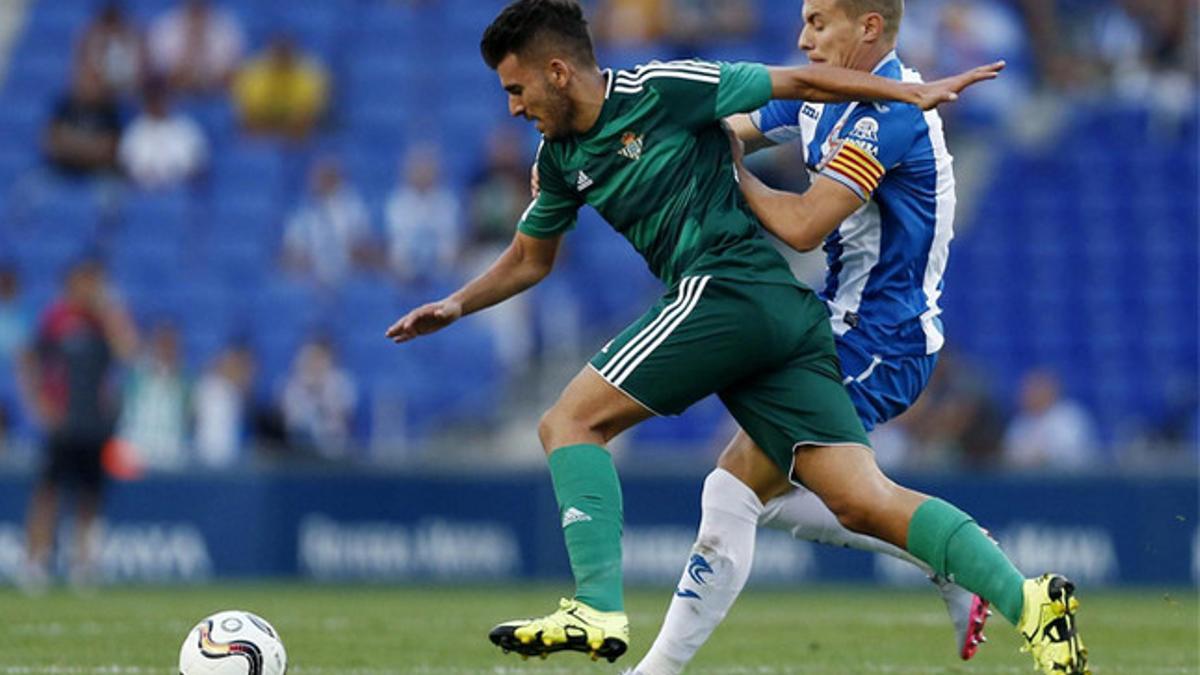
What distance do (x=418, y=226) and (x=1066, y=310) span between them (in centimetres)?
534

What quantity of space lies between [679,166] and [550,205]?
57cm

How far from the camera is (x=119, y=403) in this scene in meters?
16.0

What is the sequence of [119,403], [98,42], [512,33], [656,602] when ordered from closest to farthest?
[512,33]
[656,602]
[119,403]
[98,42]

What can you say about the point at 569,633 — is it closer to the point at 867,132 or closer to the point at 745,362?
the point at 745,362

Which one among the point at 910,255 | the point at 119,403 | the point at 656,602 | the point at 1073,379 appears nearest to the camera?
the point at 910,255

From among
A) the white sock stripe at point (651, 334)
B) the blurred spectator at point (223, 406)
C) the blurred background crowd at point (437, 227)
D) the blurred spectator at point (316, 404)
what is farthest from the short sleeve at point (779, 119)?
the blurred spectator at point (223, 406)

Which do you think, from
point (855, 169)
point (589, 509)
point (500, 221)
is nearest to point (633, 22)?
point (500, 221)

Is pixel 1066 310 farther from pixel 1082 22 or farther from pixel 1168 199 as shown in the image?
pixel 1082 22

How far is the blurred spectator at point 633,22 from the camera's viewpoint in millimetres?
20031

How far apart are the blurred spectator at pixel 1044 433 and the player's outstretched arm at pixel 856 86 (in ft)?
34.4

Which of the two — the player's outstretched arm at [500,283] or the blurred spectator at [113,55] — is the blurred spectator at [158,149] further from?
the player's outstretched arm at [500,283]

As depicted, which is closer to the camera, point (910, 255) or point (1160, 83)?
point (910, 255)

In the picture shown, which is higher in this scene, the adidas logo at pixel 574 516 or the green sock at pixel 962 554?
the adidas logo at pixel 574 516

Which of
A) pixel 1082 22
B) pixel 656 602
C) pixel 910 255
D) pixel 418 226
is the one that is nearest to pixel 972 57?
pixel 1082 22
